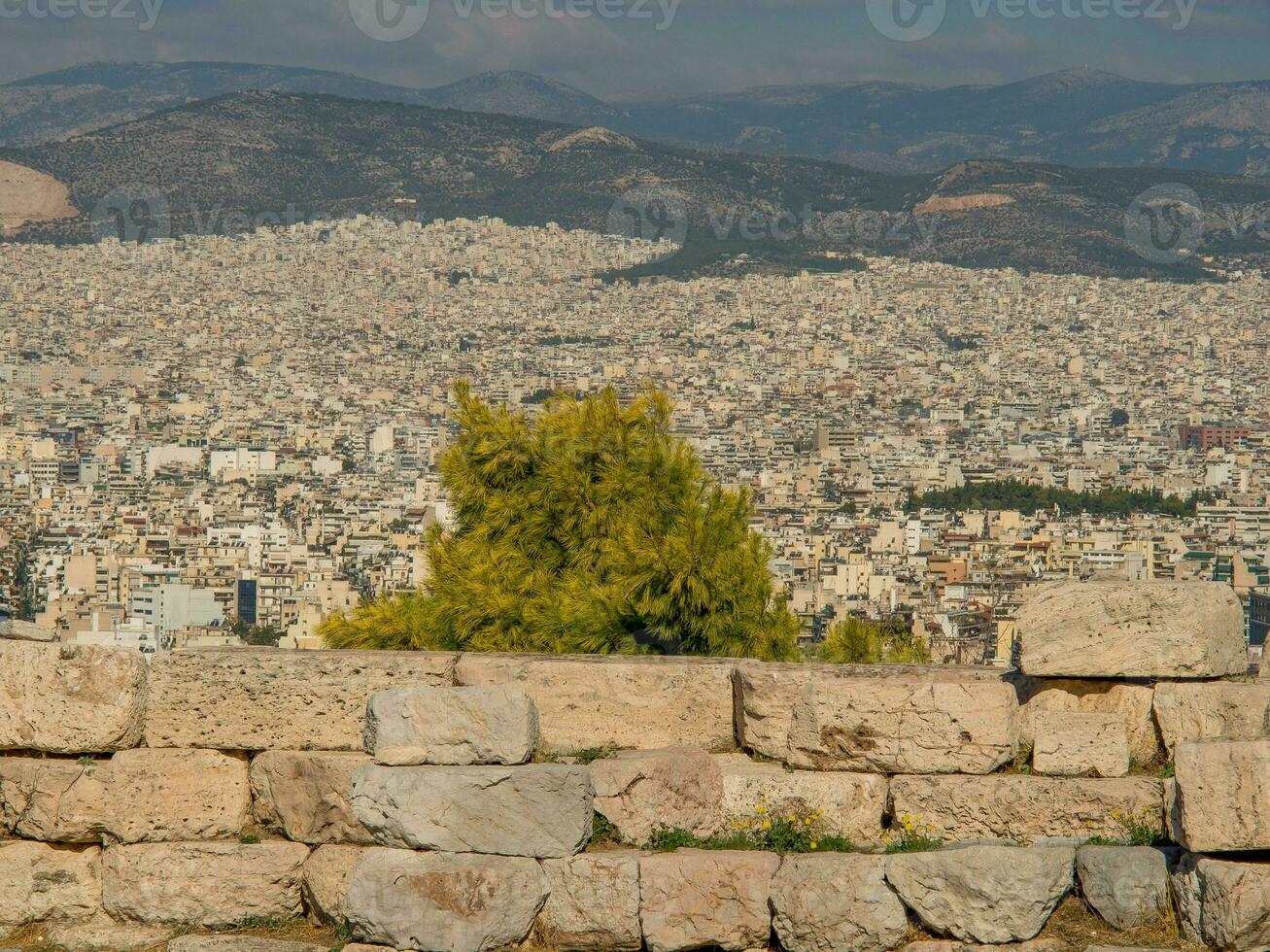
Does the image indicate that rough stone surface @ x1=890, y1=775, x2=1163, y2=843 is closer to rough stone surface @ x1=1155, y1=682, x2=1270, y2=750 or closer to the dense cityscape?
rough stone surface @ x1=1155, y1=682, x2=1270, y2=750

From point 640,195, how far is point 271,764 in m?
108

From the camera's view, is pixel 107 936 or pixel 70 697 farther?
pixel 70 697

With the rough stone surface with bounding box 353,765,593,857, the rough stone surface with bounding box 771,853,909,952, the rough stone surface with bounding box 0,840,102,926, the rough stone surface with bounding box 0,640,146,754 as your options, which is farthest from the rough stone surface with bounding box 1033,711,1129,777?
the rough stone surface with bounding box 0,840,102,926

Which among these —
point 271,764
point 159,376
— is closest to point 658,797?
point 271,764

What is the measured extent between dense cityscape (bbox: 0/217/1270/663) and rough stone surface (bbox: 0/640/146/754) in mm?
9243

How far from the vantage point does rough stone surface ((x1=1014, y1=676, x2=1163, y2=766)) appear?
15.1ft

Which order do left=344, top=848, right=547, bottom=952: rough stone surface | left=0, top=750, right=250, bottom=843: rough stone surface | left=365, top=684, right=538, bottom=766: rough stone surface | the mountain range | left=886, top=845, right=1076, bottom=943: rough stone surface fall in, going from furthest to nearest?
the mountain range, left=0, top=750, right=250, bottom=843: rough stone surface, left=365, top=684, right=538, bottom=766: rough stone surface, left=344, top=848, right=547, bottom=952: rough stone surface, left=886, top=845, right=1076, bottom=943: rough stone surface

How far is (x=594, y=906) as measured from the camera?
4219 mm

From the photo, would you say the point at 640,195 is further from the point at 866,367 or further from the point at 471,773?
the point at 471,773

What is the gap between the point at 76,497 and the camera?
51.7 meters

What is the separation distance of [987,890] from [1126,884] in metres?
0.36

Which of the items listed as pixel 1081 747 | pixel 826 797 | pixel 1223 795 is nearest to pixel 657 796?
pixel 826 797

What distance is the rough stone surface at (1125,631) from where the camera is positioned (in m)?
4.50

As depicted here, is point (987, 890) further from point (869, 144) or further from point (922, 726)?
point (869, 144)
